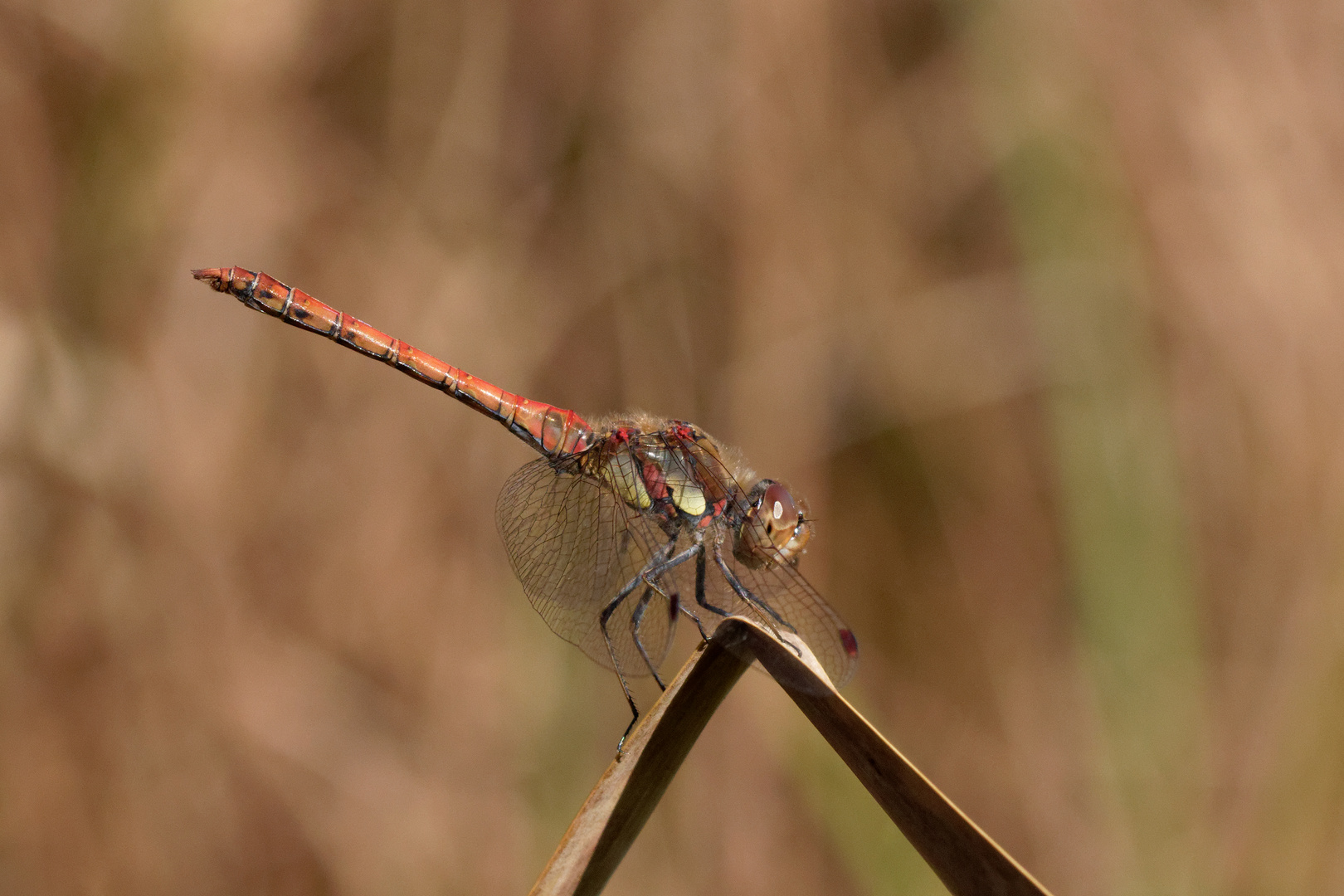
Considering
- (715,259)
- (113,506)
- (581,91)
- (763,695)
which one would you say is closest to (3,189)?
(113,506)

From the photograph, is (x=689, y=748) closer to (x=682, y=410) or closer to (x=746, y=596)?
(x=746, y=596)

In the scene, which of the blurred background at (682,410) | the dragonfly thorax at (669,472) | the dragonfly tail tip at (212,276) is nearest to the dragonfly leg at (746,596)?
the dragonfly thorax at (669,472)

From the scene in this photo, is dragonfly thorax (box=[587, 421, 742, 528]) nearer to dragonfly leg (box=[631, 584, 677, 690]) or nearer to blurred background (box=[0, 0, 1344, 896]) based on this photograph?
dragonfly leg (box=[631, 584, 677, 690])

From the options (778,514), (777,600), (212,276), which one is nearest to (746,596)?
(777,600)

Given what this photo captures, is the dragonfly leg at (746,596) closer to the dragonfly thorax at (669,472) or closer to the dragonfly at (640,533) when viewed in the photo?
the dragonfly at (640,533)

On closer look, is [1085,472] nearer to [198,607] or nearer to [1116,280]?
[1116,280]
